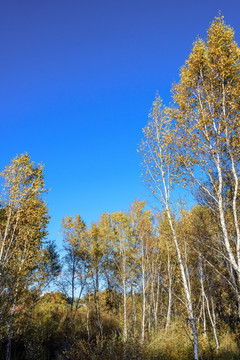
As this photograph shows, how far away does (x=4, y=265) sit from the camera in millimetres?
9461

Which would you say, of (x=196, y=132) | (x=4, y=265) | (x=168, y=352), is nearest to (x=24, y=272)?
(x=4, y=265)

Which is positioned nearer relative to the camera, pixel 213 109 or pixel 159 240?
pixel 213 109

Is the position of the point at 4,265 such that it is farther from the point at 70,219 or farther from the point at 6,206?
the point at 70,219

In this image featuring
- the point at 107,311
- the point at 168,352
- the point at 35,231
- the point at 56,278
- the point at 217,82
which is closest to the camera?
the point at 217,82

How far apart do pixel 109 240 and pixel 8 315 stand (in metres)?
11.4

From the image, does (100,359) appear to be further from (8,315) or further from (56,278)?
(56,278)

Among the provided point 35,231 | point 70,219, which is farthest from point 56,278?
point 35,231

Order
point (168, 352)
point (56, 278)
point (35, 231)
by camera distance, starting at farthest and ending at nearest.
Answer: point (56, 278), point (35, 231), point (168, 352)

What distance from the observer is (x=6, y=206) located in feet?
37.9

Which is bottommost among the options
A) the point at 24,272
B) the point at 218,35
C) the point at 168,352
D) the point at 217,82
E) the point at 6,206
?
the point at 168,352

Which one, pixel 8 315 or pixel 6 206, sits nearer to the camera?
pixel 8 315

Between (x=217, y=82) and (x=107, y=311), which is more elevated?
(x=217, y=82)

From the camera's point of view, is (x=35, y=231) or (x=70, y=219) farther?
(x=70, y=219)

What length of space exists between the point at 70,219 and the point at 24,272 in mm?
10315
